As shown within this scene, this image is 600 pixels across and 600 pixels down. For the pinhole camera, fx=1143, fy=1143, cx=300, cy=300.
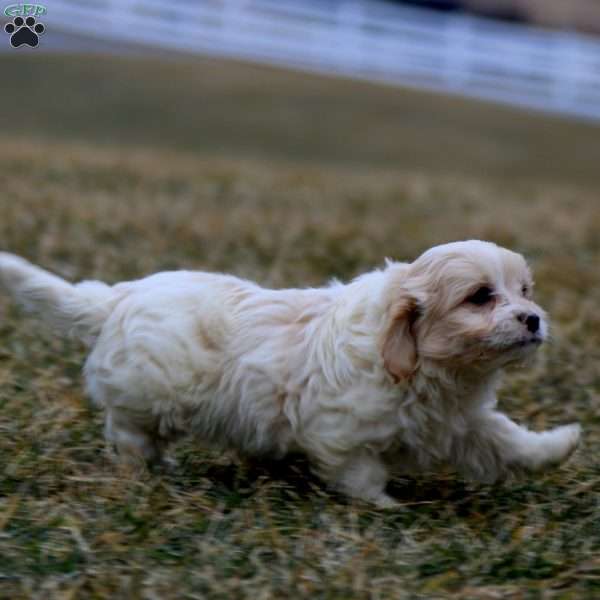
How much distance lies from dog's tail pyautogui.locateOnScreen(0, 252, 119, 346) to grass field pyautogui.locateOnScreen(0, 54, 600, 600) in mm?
416

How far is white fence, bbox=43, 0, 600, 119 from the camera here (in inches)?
874

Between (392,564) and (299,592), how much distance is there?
1.02ft

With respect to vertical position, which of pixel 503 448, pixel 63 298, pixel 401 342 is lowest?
pixel 503 448

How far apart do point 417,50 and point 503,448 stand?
66.1 feet

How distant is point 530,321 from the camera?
3.37 m

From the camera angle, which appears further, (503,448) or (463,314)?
(503,448)

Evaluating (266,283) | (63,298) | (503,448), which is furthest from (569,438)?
(266,283)

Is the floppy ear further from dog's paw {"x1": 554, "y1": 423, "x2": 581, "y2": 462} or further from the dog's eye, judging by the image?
dog's paw {"x1": 554, "y1": 423, "x2": 581, "y2": 462}

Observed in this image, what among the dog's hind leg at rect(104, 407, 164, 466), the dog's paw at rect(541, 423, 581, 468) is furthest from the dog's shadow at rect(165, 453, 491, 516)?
the dog's paw at rect(541, 423, 581, 468)

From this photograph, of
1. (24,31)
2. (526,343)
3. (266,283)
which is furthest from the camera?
(24,31)

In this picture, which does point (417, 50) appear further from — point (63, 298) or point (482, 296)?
point (482, 296)

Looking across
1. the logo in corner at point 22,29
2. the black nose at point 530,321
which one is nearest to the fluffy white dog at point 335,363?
the black nose at point 530,321

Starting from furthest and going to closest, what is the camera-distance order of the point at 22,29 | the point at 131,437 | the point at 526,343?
the point at 22,29, the point at 131,437, the point at 526,343

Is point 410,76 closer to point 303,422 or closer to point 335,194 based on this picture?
point 335,194
